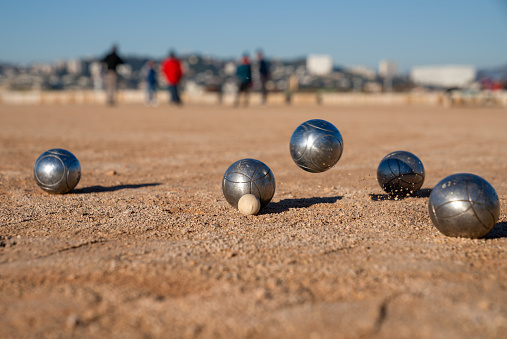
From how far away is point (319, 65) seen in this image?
12381 centimetres

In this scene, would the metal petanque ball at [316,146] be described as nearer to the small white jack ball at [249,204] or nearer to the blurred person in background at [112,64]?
the small white jack ball at [249,204]

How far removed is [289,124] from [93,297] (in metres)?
15.9

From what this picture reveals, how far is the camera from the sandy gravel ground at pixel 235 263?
3.15m

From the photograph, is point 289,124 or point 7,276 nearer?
point 7,276

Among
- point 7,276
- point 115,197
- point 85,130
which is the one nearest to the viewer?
point 7,276

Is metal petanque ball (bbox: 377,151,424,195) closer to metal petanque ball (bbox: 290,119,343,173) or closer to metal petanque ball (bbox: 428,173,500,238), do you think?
metal petanque ball (bbox: 290,119,343,173)

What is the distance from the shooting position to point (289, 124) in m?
19.0

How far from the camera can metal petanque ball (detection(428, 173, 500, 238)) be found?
4859mm

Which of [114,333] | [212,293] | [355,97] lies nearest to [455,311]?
[212,293]

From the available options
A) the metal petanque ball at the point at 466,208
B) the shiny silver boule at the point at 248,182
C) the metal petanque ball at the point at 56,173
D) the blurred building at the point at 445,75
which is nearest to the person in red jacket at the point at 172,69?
the metal petanque ball at the point at 56,173

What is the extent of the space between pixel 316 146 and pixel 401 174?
1.26 m

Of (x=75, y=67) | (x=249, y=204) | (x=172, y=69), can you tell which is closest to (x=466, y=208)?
(x=249, y=204)

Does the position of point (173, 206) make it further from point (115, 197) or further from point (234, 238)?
point (234, 238)

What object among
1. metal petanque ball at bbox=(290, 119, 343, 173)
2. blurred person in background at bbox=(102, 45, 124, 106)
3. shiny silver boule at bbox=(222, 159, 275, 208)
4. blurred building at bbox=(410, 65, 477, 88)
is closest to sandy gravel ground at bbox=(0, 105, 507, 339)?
shiny silver boule at bbox=(222, 159, 275, 208)
